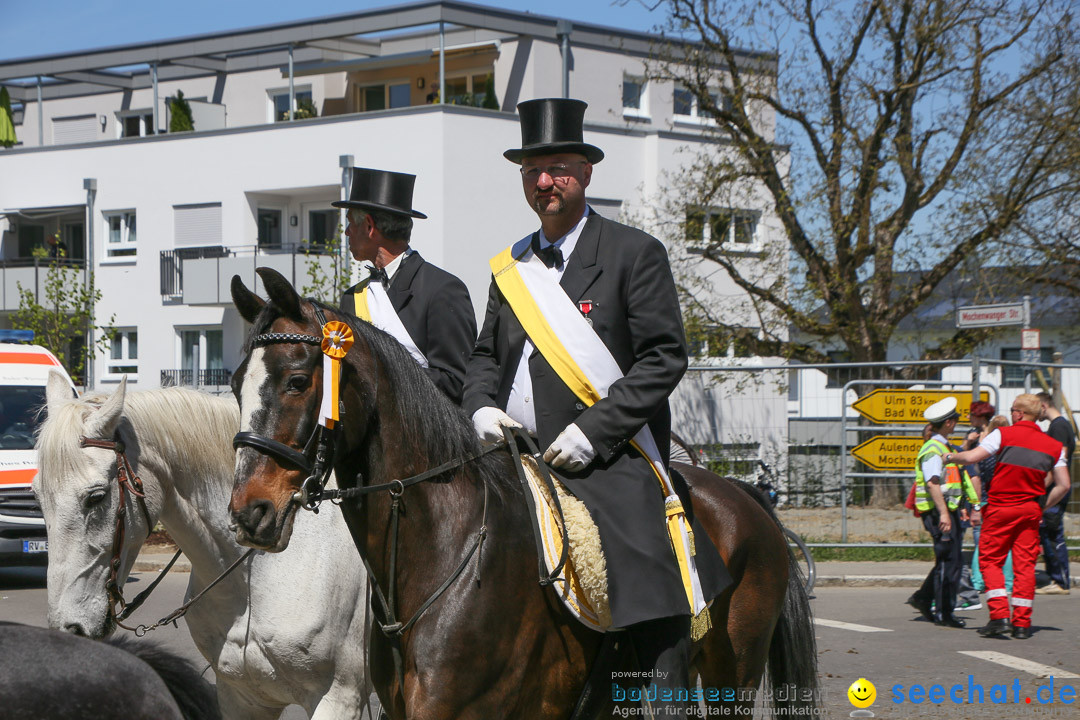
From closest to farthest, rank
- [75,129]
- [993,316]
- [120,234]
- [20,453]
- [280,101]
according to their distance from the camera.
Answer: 1. [20,453]
2. [993,316]
3. [120,234]
4. [280,101]
5. [75,129]

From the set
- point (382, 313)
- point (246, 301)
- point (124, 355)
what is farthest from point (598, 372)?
point (124, 355)

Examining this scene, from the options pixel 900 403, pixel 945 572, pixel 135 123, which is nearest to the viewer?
pixel 945 572

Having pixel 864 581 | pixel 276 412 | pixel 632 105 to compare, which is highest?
pixel 632 105

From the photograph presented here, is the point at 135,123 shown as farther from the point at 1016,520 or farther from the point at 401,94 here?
the point at 1016,520

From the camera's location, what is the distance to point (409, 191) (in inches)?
216

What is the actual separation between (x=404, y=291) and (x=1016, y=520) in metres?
7.40

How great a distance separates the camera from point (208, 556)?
4.71 meters

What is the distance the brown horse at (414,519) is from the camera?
330 centimetres

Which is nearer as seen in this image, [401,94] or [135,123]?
[401,94]

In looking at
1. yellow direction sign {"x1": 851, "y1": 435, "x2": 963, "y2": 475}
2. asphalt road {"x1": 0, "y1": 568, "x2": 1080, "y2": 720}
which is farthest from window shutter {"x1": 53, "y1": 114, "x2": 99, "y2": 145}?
yellow direction sign {"x1": 851, "y1": 435, "x2": 963, "y2": 475}

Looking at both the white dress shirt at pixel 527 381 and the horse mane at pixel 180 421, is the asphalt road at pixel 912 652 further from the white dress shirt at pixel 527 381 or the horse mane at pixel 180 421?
the white dress shirt at pixel 527 381

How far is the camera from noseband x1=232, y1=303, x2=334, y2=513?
3238 mm

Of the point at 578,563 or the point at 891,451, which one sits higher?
the point at 578,563

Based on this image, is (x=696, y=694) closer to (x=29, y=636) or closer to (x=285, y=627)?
(x=285, y=627)
